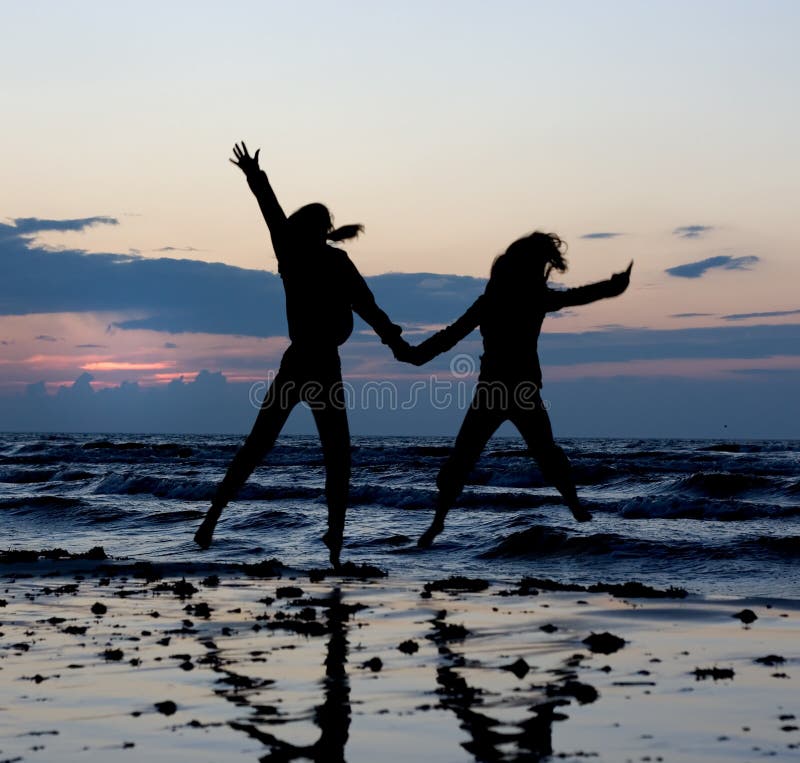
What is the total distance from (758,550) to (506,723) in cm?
787

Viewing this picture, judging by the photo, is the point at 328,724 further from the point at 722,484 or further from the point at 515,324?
the point at 722,484

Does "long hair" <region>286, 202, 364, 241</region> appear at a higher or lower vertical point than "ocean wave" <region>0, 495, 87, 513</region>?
higher

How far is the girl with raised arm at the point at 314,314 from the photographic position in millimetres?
7973

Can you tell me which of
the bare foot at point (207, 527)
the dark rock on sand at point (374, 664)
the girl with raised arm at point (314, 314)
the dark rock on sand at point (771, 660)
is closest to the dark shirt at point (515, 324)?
the girl with raised arm at point (314, 314)

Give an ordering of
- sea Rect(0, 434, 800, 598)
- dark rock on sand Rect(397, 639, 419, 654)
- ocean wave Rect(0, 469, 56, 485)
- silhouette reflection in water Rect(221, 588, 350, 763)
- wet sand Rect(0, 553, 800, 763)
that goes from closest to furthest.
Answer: silhouette reflection in water Rect(221, 588, 350, 763)
wet sand Rect(0, 553, 800, 763)
dark rock on sand Rect(397, 639, 419, 654)
sea Rect(0, 434, 800, 598)
ocean wave Rect(0, 469, 56, 485)

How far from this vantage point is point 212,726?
421 centimetres

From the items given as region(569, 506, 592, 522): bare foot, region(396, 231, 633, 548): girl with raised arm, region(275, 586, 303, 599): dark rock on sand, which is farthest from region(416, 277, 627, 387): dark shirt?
region(275, 586, 303, 599): dark rock on sand

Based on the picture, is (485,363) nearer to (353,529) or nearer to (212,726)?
(212,726)

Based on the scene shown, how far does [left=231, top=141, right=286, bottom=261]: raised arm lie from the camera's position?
312 inches

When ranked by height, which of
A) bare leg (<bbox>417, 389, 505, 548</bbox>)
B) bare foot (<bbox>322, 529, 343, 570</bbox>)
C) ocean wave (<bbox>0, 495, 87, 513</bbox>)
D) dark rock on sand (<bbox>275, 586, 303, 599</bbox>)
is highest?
bare leg (<bbox>417, 389, 505, 548</bbox>)

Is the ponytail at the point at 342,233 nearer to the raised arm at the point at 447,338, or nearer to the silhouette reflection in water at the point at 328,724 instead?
the raised arm at the point at 447,338

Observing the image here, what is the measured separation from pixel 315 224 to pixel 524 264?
1.58 meters

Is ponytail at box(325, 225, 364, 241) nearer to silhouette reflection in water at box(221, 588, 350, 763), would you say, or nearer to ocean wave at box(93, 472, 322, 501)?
silhouette reflection in water at box(221, 588, 350, 763)

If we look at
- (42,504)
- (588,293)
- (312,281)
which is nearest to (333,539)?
(312,281)
